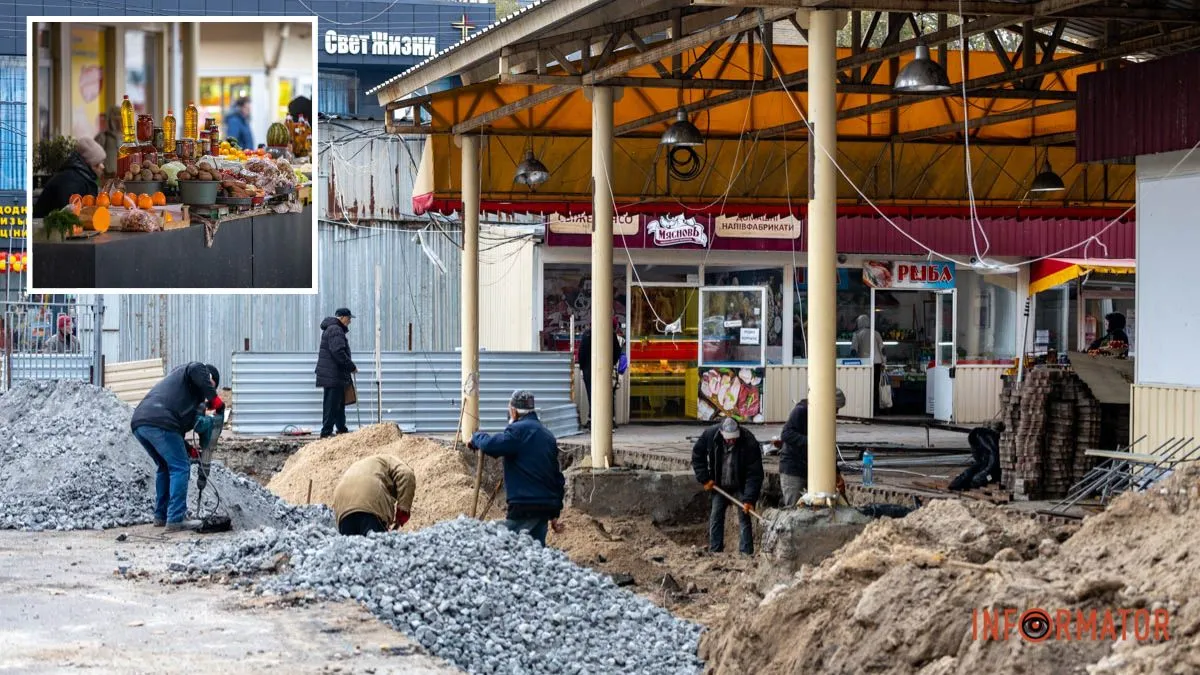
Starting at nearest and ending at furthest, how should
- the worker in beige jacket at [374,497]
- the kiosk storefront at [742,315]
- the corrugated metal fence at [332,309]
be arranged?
1. the worker in beige jacket at [374,497]
2. the kiosk storefront at [742,315]
3. the corrugated metal fence at [332,309]

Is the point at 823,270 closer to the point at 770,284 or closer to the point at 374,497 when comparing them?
the point at 374,497

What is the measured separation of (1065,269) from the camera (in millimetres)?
24641

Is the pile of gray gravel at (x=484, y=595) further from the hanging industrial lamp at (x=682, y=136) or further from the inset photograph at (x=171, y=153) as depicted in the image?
the inset photograph at (x=171, y=153)

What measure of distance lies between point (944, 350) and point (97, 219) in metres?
13.4

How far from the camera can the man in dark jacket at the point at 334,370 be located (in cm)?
2295

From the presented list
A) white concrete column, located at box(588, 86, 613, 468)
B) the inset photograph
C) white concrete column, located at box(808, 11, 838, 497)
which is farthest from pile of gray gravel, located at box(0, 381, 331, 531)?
white concrete column, located at box(808, 11, 838, 497)

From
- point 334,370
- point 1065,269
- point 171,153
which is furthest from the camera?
point 1065,269

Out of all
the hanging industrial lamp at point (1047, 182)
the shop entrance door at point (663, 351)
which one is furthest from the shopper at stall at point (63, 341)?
the hanging industrial lamp at point (1047, 182)

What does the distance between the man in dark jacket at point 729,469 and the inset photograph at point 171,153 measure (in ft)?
24.5

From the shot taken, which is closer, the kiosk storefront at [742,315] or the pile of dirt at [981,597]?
the pile of dirt at [981,597]

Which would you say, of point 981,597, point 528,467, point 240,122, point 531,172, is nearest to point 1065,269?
point 531,172

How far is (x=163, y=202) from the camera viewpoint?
2095 centimetres

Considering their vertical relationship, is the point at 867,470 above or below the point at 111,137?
below

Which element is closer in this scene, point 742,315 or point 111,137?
point 111,137
